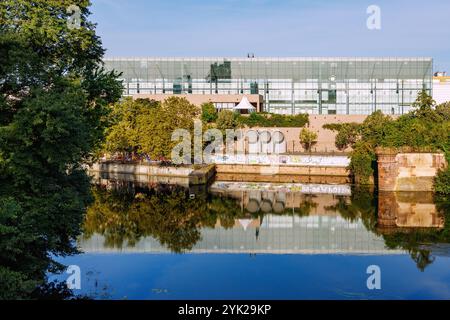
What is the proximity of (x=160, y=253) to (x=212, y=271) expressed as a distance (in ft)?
13.0

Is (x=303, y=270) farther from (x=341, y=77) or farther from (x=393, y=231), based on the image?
(x=341, y=77)

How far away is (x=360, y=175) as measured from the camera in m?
51.1

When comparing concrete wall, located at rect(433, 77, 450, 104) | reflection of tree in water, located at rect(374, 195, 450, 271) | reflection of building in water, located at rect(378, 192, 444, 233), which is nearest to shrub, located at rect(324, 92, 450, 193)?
reflection of building in water, located at rect(378, 192, 444, 233)

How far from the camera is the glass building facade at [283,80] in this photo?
86.2 m

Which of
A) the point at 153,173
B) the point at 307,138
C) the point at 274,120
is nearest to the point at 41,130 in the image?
the point at 153,173

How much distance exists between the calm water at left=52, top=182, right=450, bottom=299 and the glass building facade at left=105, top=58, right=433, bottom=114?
1739 inches

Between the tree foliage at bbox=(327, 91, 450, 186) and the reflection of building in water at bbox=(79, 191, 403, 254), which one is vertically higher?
the tree foliage at bbox=(327, 91, 450, 186)

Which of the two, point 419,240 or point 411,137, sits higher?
point 411,137

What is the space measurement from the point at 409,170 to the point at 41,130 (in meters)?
34.7

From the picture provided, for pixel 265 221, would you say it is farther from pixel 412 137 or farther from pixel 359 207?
pixel 412 137

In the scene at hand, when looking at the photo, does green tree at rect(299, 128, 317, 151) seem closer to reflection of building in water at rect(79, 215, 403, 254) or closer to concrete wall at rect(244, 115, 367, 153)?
concrete wall at rect(244, 115, 367, 153)

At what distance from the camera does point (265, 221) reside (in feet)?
111

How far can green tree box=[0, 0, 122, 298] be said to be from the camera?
1630 centimetres

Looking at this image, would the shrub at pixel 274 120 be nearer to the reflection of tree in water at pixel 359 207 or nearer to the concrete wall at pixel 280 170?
the concrete wall at pixel 280 170
